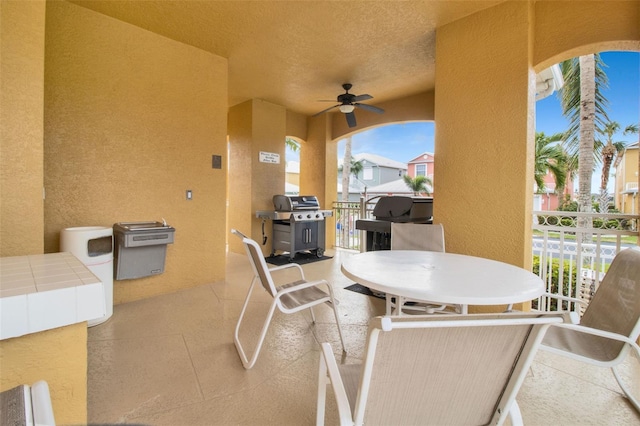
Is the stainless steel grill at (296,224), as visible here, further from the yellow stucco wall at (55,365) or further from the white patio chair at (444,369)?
the white patio chair at (444,369)

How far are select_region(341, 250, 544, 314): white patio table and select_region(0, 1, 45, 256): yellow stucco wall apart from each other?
1.85m

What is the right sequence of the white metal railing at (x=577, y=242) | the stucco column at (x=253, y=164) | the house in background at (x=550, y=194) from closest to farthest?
the white metal railing at (x=577, y=242) < the stucco column at (x=253, y=164) < the house in background at (x=550, y=194)

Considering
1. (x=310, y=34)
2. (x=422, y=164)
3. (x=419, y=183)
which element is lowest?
(x=419, y=183)

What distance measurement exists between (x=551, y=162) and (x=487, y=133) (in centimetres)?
840

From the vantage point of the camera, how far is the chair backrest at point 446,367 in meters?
0.72

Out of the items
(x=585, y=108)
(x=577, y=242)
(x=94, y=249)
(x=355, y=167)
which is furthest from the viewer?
(x=355, y=167)

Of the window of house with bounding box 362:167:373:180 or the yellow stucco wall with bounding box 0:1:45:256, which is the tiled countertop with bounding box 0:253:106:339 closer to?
the yellow stucco wall with bounding box 0:1:45:256

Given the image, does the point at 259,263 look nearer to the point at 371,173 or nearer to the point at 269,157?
the point at 269,157

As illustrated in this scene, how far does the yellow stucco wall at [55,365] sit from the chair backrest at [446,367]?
808 millimetres

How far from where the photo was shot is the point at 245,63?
4031mm

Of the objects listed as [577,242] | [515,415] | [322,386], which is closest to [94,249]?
[322,386]

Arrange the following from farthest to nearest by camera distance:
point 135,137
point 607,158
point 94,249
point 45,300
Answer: point 607,158, point 135,137, point 94,249, point 45,300

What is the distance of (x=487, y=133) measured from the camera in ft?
9.05

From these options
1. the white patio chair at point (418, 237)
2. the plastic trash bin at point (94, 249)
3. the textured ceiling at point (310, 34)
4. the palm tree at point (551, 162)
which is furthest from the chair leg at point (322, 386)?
the palm tree at point (551, 162)
